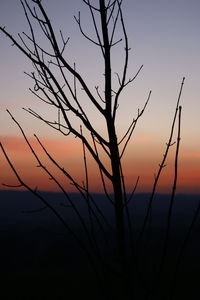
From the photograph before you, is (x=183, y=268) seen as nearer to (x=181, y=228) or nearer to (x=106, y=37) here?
(x=181, y=228)

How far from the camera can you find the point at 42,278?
85.8 metres

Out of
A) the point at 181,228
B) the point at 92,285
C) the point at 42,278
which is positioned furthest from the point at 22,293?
the point at 181,228

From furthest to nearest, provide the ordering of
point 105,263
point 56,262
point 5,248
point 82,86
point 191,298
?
point 5,248 < point 56,262 < point 191,298 < point 82,86 < point 105,263

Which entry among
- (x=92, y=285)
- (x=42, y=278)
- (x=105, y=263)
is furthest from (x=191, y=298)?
(x=105, y=263)

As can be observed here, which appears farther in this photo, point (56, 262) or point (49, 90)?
point (56, 262)

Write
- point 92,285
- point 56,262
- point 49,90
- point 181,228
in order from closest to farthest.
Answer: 1. point 49,90
2. point 92,285
3. point 56,262
4. point 181,228

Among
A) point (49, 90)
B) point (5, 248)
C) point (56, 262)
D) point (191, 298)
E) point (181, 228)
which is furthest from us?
point (181, 228)

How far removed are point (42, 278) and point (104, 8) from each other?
90773mm

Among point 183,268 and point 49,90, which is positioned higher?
point 49,90

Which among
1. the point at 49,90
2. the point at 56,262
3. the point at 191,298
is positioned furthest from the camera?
the point at 56,262

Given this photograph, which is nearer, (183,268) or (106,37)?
(106,37)

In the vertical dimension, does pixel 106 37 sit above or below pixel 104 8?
below

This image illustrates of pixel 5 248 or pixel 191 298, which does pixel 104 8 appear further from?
pixel 5 248

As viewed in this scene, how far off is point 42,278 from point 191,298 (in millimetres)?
35445
